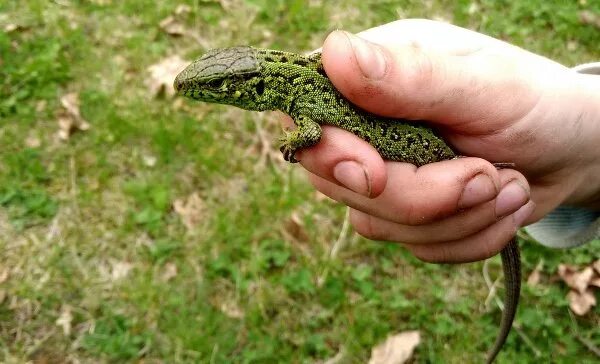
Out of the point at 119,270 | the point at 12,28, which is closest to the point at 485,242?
the point at 119,270

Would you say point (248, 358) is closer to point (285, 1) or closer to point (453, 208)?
point (453, 208)

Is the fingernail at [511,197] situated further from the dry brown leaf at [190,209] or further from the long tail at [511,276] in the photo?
the dry brown leaf at [190,209]

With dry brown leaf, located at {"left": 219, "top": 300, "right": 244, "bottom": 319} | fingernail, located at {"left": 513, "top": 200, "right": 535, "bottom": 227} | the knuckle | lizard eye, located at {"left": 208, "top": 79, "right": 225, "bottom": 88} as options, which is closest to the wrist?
fingernail, located at {"left": 513, "top": 200, "right": 535, "bottom": 227}

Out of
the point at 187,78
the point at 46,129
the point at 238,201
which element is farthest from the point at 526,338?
the point at 46,129

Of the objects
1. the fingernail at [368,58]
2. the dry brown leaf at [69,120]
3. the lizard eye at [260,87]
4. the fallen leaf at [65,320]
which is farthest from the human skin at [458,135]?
the dry brown leaf at [69,120]

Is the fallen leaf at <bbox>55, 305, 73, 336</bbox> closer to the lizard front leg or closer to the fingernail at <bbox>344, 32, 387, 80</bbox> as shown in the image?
the lizard front leg

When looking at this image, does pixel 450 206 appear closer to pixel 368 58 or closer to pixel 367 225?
pixel 367 225

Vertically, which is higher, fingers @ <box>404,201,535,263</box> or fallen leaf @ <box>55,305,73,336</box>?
fingers @ <box>404,201,535,263</box>
